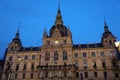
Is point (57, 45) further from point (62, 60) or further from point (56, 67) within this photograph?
point (56, 67)

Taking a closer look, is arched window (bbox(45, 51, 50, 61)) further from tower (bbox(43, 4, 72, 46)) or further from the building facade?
tower (bbox(43, 4, 72, 46))

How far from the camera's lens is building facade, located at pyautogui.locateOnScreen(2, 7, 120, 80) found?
66.0 metres

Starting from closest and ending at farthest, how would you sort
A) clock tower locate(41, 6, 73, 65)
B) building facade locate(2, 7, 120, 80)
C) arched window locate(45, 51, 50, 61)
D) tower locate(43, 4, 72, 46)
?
building facade locate(2, 7, 120, 80)
clock tower locate(41, 6, 73, 65)
arched window locate(45, 51, 50, 61)
tower locate(43, 4, 72, 46)

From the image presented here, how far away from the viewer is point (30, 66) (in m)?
72.8

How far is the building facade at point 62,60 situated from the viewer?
6600cm

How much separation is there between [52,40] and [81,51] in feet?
41.9

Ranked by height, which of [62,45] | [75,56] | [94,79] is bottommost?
[94,79]

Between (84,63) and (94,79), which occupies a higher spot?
(84,63)

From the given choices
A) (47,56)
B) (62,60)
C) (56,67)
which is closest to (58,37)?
(47,56)

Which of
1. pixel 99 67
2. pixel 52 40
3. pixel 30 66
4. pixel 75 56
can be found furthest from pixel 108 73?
pixel 30 66

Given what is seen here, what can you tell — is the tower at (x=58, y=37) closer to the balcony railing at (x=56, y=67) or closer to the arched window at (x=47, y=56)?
the arched window at (x=47, y=56)

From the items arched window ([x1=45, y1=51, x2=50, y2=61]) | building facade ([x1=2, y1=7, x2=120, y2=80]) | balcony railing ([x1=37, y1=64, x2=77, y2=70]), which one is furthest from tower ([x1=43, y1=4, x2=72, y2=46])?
balcony railing ([x1=37, y1=64, x2=77, y2=70])

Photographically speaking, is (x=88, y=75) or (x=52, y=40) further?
(x=52, y=40)

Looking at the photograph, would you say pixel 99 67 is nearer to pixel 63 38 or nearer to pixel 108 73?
pixel 108 73
